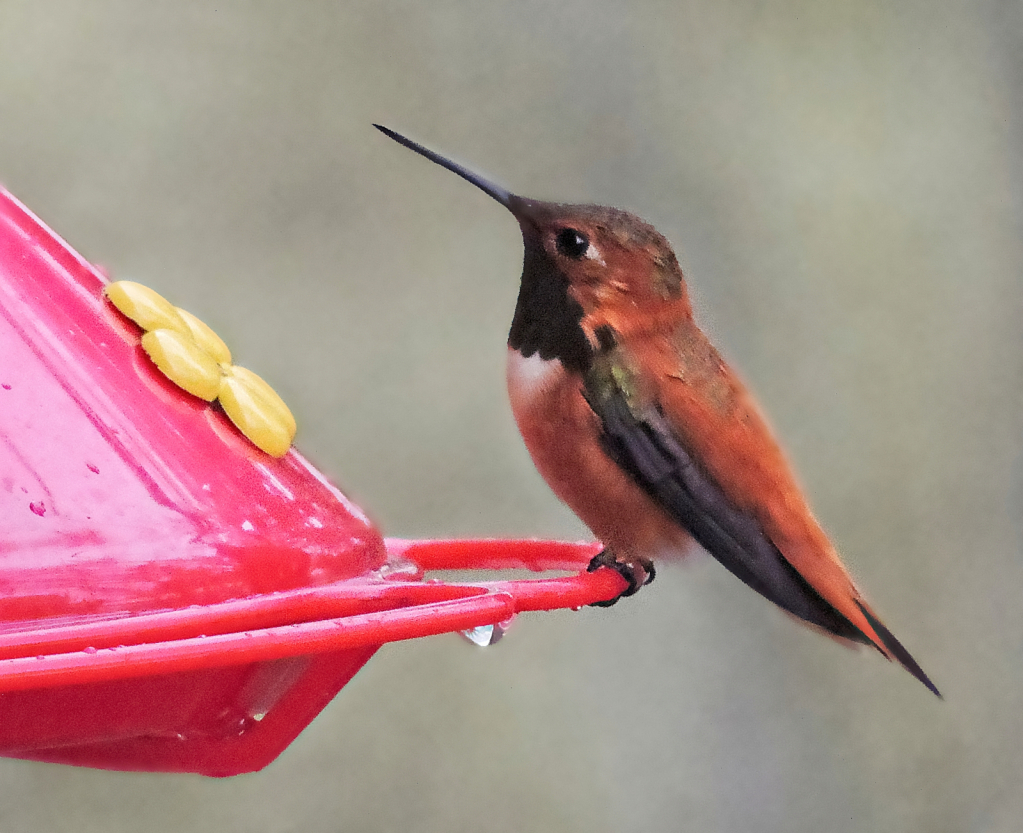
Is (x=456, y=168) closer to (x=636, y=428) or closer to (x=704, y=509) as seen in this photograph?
(x=636, y=428)

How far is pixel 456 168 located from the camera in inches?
63.6

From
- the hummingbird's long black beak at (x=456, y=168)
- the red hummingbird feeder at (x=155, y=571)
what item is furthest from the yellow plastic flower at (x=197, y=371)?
the hummingbird's long black beak at (x=456, y=168)

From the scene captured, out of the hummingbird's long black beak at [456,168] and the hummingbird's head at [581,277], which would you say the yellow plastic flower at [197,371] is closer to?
the hummingbird's long black beak at [456,168]

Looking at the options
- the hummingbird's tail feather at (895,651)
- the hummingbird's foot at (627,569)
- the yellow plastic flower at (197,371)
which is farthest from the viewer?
the hummingbird's tail feather at (895,651)

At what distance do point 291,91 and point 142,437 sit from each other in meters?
2.91

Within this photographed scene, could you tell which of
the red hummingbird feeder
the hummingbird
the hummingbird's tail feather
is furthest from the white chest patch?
the hummingbird's tail feather

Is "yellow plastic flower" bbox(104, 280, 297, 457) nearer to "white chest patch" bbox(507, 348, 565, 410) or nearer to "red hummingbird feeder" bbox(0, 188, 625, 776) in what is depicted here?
"red hummingbird feeder" bbox(0, 188, 625, 776)

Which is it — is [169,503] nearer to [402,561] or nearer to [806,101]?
[402,561]

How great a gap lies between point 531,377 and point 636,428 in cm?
17

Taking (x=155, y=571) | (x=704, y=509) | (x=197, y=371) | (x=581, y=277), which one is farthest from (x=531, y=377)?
(x=155, y=571)

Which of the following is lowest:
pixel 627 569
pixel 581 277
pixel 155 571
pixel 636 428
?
pixel 155 571

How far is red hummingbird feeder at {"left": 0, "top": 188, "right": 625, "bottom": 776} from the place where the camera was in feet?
3.36

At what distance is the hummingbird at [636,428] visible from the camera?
6.10ft

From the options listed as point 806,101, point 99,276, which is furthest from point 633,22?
point 99,276
